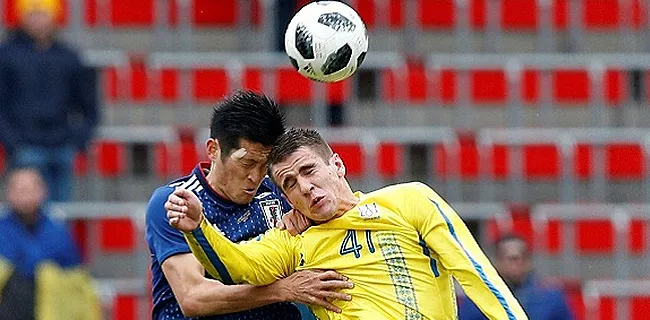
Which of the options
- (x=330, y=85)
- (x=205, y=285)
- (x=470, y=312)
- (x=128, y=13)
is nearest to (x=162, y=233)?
(x=205, y=285)

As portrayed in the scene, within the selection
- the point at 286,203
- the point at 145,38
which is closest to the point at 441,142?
the point at 145,38

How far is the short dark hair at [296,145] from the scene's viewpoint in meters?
5.80

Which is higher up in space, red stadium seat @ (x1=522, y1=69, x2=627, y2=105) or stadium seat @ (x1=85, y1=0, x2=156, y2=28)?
stadium seat @ (x1=85, y1=0, x2=156, y2=28)

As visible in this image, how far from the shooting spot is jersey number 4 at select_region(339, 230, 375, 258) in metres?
5.81

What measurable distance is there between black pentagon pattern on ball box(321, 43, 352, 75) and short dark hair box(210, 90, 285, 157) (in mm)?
321

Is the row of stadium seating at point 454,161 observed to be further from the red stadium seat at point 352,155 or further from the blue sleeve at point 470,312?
the blue sleeve at point 470,312

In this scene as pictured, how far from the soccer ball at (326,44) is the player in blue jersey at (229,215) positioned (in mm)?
317

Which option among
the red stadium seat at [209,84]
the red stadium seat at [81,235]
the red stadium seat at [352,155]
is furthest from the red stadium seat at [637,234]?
the red stadium seat at [81,235]

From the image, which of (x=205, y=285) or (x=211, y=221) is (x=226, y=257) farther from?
(x=211, y=221)

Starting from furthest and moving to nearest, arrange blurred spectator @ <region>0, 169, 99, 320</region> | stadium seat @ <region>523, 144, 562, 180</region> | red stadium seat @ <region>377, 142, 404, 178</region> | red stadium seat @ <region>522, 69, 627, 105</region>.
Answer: red stadium seat @ <region>522, 69, 627, 105</region> < stadium seat @ <region>523, 144, 562, 180</region> < red stadium seat @ <region>377, 142, 404, 178</region> < blurred spectator @ <region>0, 169, 99, 320</region>

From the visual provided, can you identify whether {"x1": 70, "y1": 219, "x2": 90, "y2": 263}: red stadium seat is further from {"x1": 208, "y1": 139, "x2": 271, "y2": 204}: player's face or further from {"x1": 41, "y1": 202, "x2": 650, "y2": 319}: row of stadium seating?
{"x1": 208, "y1": 139, "x2": 271, "y2": 204}: player's face

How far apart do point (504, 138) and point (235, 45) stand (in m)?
2.42

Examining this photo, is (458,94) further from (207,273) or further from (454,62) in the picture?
(207,273)

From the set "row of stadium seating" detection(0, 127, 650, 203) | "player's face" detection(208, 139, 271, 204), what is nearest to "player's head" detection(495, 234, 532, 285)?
"row of stadium seating" detection(0, 127, 650, 203)
